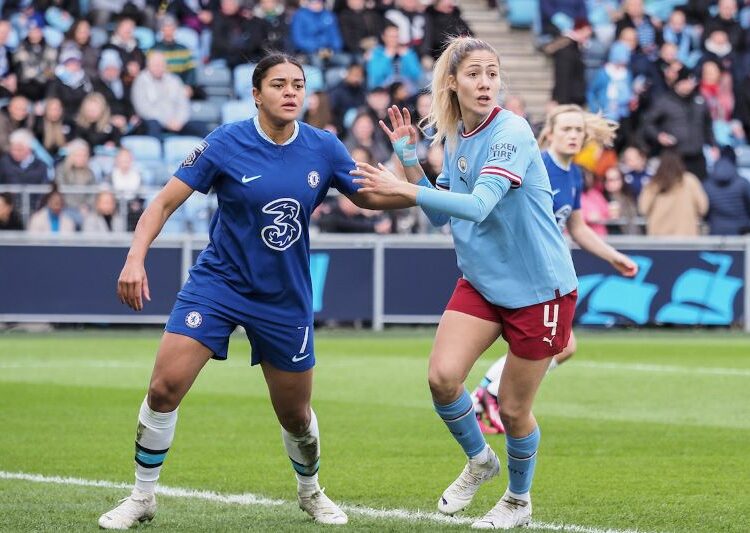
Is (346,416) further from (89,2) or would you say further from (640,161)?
(89,2)

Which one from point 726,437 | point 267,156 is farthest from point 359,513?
point 726,437

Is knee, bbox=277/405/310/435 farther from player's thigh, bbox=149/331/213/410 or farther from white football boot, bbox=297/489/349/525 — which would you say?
player's thigh, bbox=149/331/213/410

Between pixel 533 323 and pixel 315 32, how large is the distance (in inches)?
696

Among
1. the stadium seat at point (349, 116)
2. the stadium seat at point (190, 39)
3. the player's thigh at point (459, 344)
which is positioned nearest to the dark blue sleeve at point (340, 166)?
the player's thigh at point (459, 344)

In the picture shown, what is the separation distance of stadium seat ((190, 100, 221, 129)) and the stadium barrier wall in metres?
3.52

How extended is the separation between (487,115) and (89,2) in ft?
59.7

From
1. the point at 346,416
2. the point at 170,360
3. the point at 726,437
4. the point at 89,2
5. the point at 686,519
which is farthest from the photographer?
the point at 89,2

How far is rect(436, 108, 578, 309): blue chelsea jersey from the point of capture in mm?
7195

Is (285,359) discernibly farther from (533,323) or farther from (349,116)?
(349,116)

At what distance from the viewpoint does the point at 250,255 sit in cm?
720

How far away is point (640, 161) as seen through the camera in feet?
75.0

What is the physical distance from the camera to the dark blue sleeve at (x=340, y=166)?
7391 mm

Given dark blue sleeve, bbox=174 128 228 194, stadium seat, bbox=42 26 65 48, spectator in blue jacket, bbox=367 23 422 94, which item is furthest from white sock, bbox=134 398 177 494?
spectator in blue jacket, bbox=367 23 422 94

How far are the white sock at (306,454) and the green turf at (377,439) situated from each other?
7.2 inches
